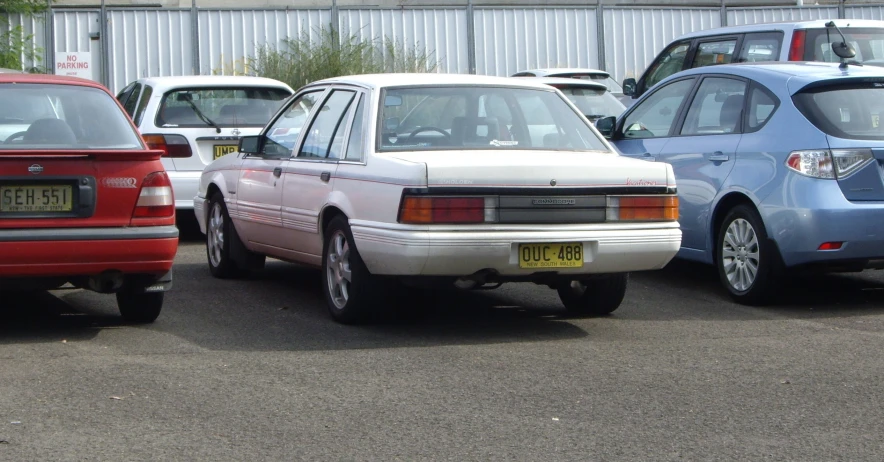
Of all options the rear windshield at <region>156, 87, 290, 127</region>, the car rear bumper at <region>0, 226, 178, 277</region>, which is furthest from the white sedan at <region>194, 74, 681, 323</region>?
the rear windshield at <region>156, 87, 290, 127</region>

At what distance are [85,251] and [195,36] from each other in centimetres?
1724

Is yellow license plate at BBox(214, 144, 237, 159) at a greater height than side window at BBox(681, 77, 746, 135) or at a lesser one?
lesser

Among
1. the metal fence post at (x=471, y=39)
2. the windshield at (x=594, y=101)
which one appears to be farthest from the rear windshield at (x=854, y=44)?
the metal fence post at (x=471, y=39)

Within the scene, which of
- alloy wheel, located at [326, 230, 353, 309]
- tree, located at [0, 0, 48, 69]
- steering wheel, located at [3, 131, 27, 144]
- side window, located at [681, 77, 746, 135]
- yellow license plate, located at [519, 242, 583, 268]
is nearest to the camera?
yellow license plate, located at [519, 242, 583, 268]

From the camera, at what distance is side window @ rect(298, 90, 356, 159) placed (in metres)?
8.20

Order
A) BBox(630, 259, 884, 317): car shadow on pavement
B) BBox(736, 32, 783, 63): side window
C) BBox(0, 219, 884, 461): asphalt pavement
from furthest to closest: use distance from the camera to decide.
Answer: BBox(736, 32, 783, 63): side window
BBox(630, 259, 884, 317): car shadow on pavement
BBox(0, 219, 884, 461): asphalt pavement

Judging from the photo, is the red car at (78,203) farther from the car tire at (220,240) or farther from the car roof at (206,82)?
the car roof at (206,82)

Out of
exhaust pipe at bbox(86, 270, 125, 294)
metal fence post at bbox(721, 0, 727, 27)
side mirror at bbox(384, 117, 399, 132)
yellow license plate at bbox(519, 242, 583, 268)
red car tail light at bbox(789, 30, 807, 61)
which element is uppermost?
metal fence post at bbox(721, 0, 727, 27)

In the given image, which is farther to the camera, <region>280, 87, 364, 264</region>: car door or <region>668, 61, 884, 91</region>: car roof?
<region>668, 61, 884, 91</region>: car roof

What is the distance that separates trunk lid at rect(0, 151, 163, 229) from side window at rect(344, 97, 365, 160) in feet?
3.91

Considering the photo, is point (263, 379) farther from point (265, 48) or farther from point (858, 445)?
point (265, 48)

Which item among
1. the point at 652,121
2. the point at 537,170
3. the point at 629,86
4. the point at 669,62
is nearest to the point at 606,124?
the point at 652,121

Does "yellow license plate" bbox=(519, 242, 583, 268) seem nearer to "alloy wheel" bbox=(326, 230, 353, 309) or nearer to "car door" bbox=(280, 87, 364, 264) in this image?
"alloy wheel" bbox=(326, 230, 353, 309)

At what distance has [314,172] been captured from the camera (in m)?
8.20
